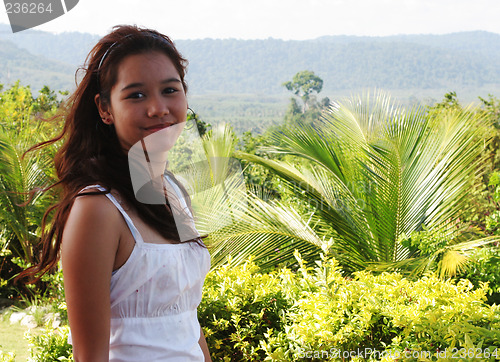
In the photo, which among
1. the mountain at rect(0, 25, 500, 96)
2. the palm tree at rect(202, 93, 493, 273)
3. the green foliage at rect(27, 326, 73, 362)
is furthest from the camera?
the mountain at rect(0, 25, 500, 96)

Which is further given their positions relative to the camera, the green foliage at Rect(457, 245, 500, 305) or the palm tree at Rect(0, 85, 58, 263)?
the palm tree at Rect(0, 85, 58, 263)

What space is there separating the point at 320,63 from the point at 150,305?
270ft

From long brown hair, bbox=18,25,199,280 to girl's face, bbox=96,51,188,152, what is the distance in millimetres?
27

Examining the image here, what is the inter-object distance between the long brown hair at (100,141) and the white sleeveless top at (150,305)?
74 millimetres

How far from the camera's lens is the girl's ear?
111 centimetres

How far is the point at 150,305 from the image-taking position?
3.37ft

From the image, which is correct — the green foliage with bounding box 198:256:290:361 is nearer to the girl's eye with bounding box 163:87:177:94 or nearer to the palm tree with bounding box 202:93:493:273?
the palm tree with bounding box 202:93:493:273

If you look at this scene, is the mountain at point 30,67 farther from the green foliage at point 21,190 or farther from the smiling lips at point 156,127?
the smiling lips at point 156,127

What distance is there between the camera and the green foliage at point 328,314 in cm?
185

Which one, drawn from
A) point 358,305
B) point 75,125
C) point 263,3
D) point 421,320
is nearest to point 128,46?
point 75,125

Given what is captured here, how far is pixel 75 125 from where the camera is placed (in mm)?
1148

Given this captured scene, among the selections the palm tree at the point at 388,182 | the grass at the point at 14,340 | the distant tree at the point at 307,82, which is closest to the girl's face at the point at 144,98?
the palm tree at the point at 388,182

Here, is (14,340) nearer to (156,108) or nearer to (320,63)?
(156,108)

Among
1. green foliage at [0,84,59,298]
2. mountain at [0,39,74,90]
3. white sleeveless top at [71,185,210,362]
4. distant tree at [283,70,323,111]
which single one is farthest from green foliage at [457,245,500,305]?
distant tree at [283,70,323,111]
